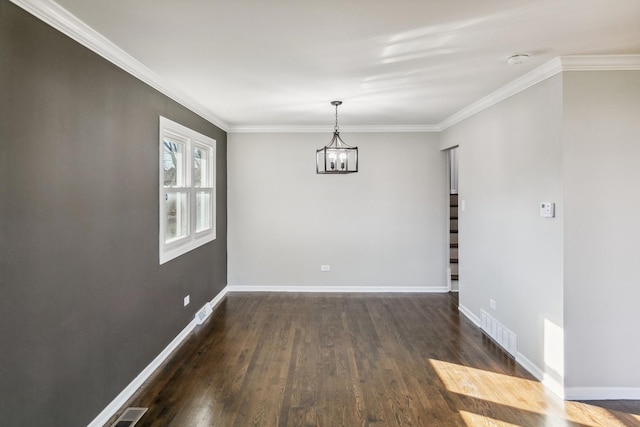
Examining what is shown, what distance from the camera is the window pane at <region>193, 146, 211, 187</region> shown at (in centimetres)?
434

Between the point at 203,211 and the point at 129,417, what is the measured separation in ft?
9.02

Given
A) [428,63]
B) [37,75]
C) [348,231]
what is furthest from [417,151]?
[37,75]

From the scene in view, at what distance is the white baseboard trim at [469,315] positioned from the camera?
4.17m

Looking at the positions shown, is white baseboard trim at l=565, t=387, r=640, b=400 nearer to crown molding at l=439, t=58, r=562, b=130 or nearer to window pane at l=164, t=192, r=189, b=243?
crown molding at l=439, t=58, r=562, b=130

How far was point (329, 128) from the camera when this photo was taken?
5445mm

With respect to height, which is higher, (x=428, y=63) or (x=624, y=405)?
(x=428, y=63)

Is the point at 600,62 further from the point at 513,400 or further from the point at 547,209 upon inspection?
the point at 513,400

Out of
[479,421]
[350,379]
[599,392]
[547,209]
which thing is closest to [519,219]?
[547,209]

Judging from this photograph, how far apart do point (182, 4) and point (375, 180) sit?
401 cm

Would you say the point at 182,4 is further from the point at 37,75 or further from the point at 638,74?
the point at 638,74

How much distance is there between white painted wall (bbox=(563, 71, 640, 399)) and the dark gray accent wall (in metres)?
3.30

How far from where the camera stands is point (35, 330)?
6.00 ft

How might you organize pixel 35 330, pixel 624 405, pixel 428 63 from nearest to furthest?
1. pixel 35 330
2. pixel 624 405
3. pixel 428 63

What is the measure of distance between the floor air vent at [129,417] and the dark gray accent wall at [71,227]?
152mm
